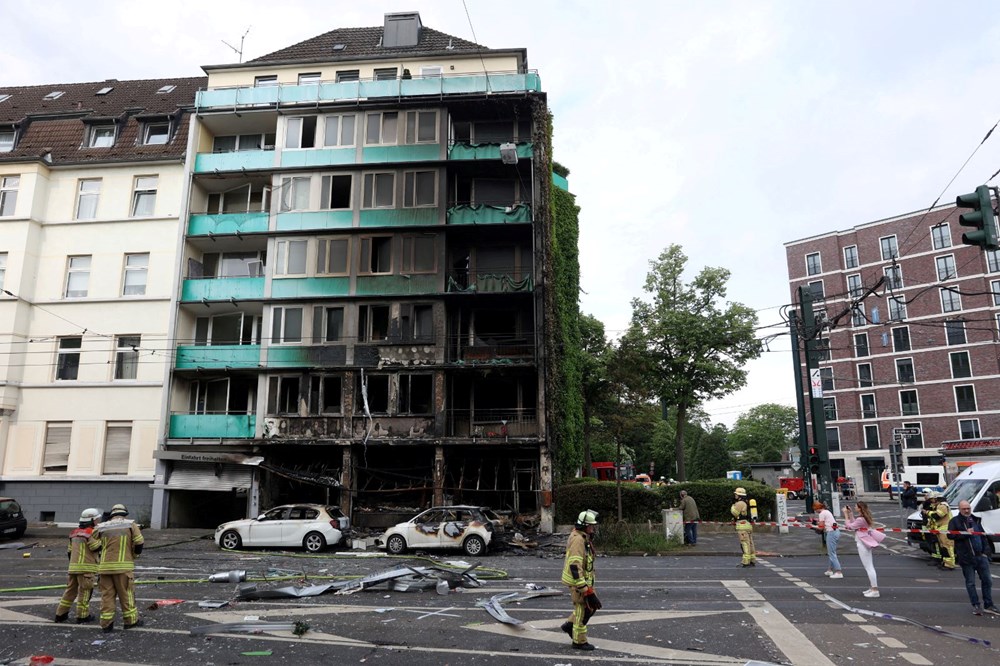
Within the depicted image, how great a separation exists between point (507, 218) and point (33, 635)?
73.2ft

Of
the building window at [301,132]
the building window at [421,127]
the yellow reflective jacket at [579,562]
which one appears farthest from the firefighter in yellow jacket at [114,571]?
the building window at [301,132]

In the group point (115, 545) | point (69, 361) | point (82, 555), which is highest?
point (69, 361)

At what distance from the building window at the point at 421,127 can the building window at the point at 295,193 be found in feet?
16.0

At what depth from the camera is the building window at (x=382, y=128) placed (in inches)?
1169

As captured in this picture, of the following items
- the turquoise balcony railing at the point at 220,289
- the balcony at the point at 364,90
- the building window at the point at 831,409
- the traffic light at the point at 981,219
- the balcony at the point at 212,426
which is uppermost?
the balcony at the point at 364,90

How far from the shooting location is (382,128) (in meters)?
29.8

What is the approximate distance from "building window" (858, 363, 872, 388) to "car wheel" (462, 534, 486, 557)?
5675 centimetres

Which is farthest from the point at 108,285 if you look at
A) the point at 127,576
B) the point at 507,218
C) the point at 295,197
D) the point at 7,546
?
the point at 127,576

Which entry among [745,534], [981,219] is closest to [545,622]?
[745,534]

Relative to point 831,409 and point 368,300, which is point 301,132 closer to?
point 368,300

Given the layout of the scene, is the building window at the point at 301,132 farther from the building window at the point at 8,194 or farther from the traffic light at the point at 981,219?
the traffic light at the point at 981,219

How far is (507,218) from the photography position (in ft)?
93.5

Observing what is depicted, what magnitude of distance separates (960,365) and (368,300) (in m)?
55.1

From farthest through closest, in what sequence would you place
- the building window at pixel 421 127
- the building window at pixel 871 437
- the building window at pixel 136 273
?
the building window at pixel 871 437, the building window at pixel 136 273, the building window at pixel 421 127
